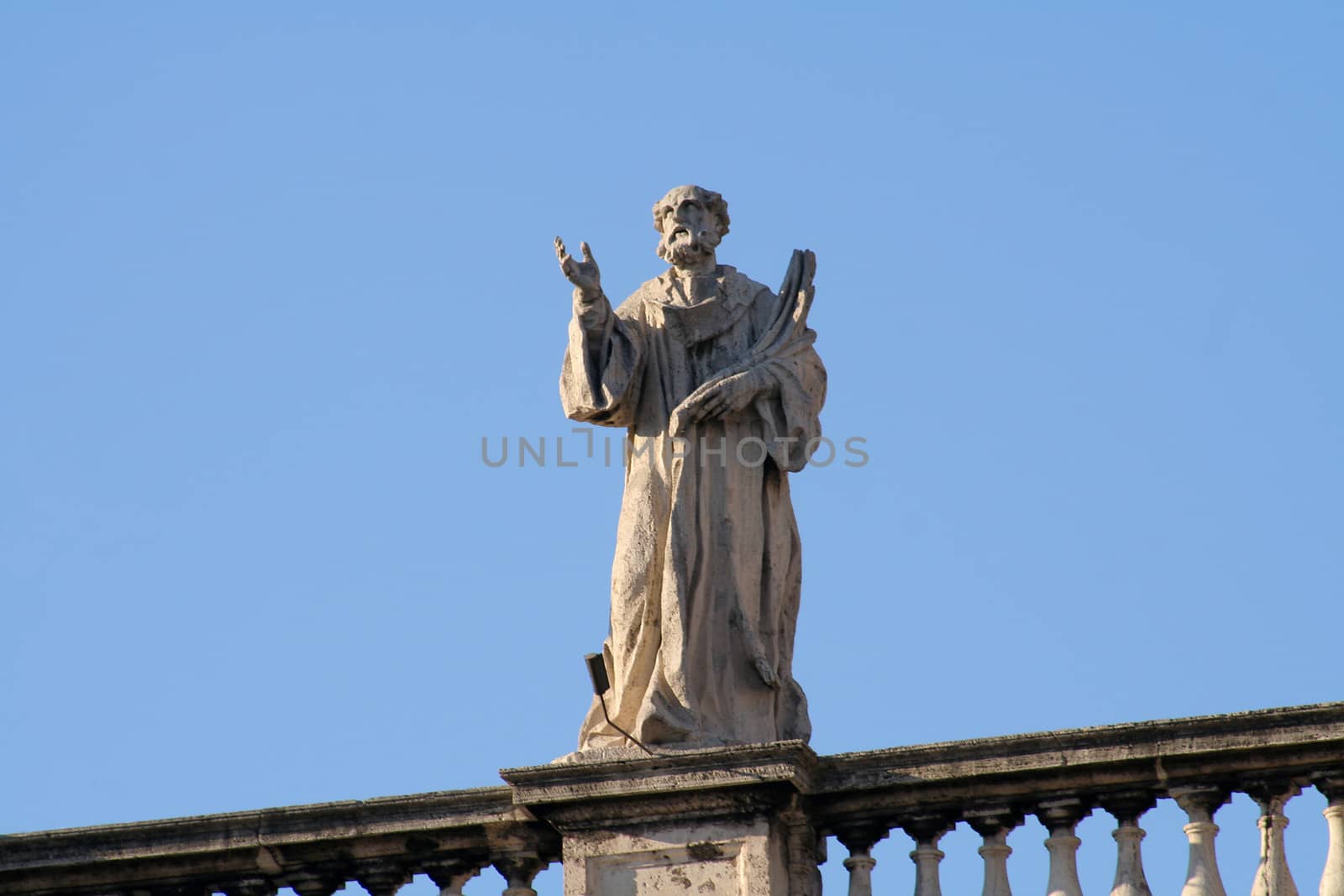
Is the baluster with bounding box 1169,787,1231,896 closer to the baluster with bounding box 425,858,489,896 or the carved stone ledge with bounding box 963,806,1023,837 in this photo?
the carved stone ledge with bounding box 963,806,1023,837

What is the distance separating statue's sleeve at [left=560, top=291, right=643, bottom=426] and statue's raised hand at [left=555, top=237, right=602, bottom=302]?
0.22 feet

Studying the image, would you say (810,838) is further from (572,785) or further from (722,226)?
(722,226)

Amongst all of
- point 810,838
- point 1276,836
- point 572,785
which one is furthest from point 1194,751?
point 572,785

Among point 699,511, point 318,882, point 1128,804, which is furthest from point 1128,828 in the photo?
point 318,882

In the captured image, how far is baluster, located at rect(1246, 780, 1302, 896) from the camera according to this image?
1444cm

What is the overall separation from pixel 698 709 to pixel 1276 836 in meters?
2.83

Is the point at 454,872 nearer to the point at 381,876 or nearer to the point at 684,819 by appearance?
the point at 381,876

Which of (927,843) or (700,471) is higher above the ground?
(700,471)

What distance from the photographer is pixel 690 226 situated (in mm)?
16703

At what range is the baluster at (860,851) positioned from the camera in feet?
50.2

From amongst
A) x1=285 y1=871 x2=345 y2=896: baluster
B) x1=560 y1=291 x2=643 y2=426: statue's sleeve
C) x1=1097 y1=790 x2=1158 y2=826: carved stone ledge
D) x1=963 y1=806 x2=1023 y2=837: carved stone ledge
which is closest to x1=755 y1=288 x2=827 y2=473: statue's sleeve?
x1=560 y1=291 x2=643 y2=426: statue's sleeve

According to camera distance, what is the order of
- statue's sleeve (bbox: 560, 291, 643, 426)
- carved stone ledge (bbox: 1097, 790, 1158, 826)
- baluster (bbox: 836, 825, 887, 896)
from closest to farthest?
carved stone ledge (bbox: 1097, 790, 1158, 826) < baluster (bbox: 836, 825, 887, 896) < statue's sleeve (bbox: 560, 291, 643, 426)

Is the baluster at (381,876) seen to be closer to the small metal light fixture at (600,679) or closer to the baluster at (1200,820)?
the small metal light fixture at (600,679)

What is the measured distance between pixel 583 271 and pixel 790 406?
1255mm
